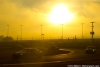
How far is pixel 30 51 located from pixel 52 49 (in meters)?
26.7

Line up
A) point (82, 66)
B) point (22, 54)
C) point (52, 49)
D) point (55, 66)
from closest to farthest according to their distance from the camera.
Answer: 1. point (82, 66)
2. point (55, 66)
3. point (22, 54)
4. point (52, 49)

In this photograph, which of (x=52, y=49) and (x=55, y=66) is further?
(x=52, y=49)

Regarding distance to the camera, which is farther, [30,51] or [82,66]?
[30,51]

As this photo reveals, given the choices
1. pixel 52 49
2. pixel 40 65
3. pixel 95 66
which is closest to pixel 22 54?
pixel 40 65

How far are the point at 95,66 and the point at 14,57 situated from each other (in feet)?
67.6

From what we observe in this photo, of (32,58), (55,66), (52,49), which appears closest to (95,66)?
(55,66)

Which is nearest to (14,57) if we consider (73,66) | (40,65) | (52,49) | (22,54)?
(22,54)

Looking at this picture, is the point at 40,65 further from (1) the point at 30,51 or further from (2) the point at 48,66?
(1) the point at 30,51

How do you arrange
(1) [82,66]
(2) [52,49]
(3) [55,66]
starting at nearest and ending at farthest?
(1) [82,66]
(3) [55,66]
(2) [52,49]

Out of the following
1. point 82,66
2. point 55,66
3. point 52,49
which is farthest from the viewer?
point 52,49

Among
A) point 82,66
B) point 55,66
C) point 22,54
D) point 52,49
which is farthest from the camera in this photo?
point 52,49

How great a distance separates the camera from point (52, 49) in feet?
213

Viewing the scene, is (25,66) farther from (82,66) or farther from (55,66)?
(82,66)

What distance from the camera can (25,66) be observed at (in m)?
20.7
